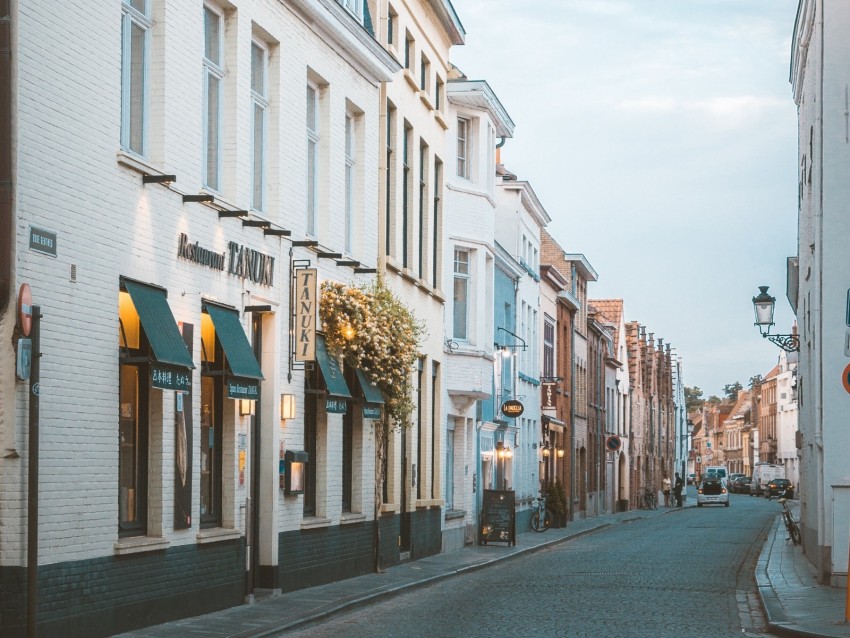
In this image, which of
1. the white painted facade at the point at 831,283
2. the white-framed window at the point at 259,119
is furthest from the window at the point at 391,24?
the white painted facade at the point at 831,283

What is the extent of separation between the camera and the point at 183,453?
15438 millimetres

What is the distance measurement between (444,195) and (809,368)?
864 centimetres

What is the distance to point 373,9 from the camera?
80.1ft

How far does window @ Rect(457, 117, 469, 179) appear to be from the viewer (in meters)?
32.3

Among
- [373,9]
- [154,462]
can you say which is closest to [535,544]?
[373,9]

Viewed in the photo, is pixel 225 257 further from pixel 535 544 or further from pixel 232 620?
pixel 535 544

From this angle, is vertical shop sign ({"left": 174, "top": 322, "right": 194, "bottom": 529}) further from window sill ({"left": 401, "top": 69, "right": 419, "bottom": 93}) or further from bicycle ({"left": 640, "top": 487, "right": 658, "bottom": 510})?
bicycle ({"left": 640, "top": 487, "right": 658, "bottom": 510})

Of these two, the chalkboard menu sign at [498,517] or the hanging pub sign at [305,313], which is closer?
the hanging pub sign at [305,313]

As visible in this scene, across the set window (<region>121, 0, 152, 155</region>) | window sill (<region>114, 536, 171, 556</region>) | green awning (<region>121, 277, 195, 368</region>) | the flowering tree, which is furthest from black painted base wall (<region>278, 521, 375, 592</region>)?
window (<region>121, 0, 152, 155</region>)

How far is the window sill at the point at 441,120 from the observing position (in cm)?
2934

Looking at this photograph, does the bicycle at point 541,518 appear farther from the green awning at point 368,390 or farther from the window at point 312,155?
the window at point 312,155

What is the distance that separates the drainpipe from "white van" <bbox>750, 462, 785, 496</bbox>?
96529 millimetres

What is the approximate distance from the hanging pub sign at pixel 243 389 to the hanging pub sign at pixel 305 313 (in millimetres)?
1769

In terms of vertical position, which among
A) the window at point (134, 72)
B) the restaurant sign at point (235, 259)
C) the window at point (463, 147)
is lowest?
the restaurant sign at point (235, 259)
